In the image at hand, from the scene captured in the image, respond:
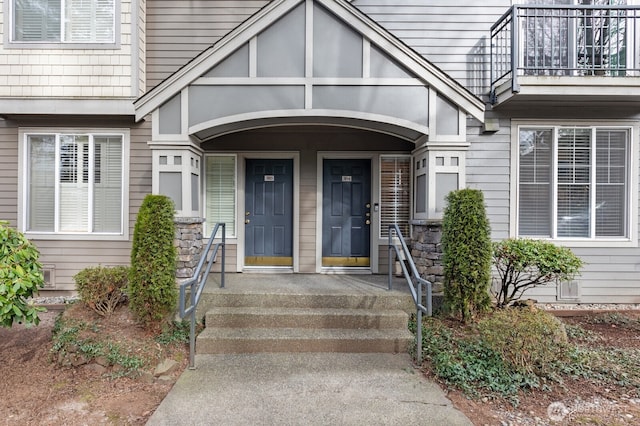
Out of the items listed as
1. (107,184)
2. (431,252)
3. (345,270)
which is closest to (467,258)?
(431,252)

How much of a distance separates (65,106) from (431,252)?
605cm

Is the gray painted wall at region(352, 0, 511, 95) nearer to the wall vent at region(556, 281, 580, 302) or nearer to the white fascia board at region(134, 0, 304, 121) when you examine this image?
the white fascia board at region(134, 0, 304, 121)

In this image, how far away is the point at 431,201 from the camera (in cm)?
479

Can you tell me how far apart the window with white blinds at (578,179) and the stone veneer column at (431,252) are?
2169mm

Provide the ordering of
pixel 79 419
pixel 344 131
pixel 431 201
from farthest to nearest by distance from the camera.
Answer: pixel 344 131, pixel 431 201, pixel 79 419

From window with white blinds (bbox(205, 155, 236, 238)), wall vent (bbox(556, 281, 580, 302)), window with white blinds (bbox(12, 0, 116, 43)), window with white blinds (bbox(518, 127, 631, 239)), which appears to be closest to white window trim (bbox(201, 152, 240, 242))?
window with white blinds (bbox(205, 155, 236, 238))

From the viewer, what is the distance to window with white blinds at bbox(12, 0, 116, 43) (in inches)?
221

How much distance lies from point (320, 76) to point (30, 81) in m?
4.71

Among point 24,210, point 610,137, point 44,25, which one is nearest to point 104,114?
point 44,25

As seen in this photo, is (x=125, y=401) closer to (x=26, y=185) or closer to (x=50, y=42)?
(x=26, y=185)

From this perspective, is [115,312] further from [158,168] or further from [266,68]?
→ [266,68]

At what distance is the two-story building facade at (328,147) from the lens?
5578 mm

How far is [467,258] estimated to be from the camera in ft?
13.5

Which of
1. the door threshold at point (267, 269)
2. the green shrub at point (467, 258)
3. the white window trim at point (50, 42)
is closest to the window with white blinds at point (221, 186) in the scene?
the door threshold at point (267, 269)
